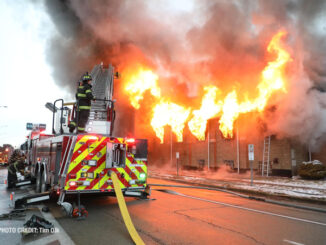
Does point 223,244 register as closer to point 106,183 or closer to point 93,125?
point 106,183

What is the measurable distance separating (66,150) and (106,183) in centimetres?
124

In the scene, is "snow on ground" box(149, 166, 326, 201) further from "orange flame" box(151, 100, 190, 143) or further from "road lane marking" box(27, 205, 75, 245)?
"road lane marking" box(27, 205, 75, 245)

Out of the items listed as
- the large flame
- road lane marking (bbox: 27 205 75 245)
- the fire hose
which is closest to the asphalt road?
road lane marking (bbox: 27 205 75 245)

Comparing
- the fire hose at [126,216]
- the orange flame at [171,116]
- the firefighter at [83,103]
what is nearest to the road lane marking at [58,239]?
the fire hose at [126,216]

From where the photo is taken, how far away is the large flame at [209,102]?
15.2 metres

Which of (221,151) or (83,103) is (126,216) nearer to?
(83,103)

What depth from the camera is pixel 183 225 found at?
16.2 ft

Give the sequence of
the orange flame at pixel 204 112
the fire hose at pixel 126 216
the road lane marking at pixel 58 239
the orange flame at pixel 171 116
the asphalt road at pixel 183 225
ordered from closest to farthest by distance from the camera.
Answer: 1. the road lane marking at pixel 58 239
2. the fire hose at pixel 126 216
3. the asphalt road at pixel 183 225
4. the orange flame at pixel 204 112
5. the orange flame at pixel 171 116

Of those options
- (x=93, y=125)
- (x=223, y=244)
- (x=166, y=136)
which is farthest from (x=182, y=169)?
(x=223, y=244)

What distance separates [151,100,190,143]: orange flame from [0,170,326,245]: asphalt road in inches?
654

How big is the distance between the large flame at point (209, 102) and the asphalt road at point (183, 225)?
1026cm

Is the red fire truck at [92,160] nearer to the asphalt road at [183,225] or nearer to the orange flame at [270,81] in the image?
the asphalt road at [183,225]

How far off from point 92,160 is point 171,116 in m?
18.5

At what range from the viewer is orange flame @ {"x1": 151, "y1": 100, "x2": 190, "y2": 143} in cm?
2338
